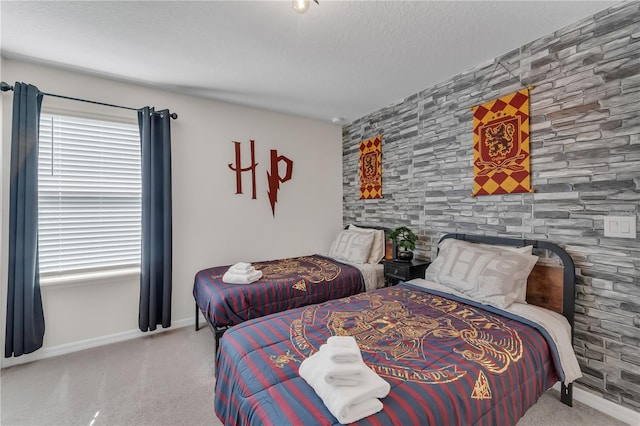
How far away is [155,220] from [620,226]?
3768 millimetres

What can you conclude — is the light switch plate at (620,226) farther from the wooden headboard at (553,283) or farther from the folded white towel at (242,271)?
the folded white towel at (242,271)

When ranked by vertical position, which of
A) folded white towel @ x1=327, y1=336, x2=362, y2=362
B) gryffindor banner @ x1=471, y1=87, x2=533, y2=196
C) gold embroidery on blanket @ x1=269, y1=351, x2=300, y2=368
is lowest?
gold embroidery on blanket @ x1=269, y1=351, x2=300, y2=368

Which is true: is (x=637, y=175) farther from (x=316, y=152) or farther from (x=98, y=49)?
(x=98, y=49)

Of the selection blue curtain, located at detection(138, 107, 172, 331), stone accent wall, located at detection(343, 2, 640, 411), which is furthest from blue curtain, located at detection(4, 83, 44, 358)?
stone accent wall, located at detection(343, 2, 640, 411)

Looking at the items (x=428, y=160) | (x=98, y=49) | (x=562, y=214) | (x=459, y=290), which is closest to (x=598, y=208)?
(x=562, y=214)

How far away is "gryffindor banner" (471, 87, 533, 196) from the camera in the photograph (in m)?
2.17

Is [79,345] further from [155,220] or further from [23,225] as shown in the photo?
[155,220]

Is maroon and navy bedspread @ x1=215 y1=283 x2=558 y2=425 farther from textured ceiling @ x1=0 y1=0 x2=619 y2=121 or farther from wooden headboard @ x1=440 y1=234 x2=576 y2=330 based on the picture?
textured ceiling @ x1=0 y1=0 x2=619 y2=121

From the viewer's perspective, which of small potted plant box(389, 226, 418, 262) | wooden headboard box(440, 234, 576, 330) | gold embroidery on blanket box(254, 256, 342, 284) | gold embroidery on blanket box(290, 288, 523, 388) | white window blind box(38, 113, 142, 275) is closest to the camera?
gold embroidery on blanket box(290, 288, 523, 388)

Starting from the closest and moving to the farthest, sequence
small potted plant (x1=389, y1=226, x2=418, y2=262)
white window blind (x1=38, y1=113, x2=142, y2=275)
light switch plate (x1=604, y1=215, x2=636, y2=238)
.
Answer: light switch plate (x1=604, y1=215, x2=636, y2=238) < white window blind (x1=38, y1=113, x2=142, y2=275) < small potted plant (x1=389, y1=226, x2=418, y2=262)

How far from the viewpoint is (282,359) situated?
4.40 feet

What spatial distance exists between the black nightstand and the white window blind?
2.72 metres

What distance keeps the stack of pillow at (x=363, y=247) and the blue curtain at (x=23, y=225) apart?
118 inches

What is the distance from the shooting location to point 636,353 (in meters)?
1.68
